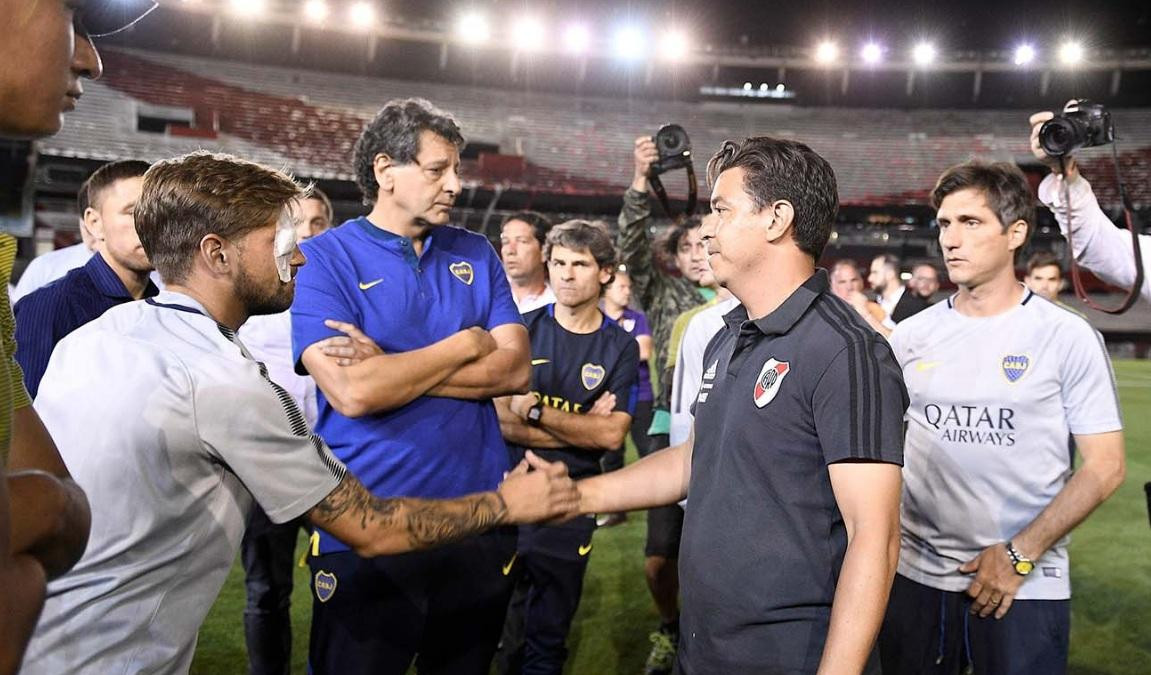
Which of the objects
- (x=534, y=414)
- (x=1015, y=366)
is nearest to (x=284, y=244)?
(x=534, y=414)

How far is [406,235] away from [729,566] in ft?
5.23

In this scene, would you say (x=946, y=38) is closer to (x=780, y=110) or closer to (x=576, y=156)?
(x=780, y=110)

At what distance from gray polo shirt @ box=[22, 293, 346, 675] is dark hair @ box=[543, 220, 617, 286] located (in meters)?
2.63

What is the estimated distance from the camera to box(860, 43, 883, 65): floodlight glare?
118 ft

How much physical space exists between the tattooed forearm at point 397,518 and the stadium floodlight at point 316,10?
108 feet

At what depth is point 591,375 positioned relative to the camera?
14.4ft

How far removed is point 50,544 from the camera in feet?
3.56

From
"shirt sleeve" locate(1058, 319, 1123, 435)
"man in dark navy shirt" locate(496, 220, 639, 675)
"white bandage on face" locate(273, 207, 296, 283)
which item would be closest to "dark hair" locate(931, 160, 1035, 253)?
"shirt sleeve" locate(1058, 319, 1123, 435)

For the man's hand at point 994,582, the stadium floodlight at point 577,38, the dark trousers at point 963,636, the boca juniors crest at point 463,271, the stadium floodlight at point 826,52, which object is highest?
the stadium floodlight at point 826,52

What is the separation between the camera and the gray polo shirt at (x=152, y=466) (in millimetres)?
1877

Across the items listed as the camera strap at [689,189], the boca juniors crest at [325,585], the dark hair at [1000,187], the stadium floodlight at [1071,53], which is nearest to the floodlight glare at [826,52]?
the stadium floodlight at [1071,53]

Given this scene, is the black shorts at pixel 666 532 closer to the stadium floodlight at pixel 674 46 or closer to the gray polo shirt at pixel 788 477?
the gray polo shirt at pixel 788 477

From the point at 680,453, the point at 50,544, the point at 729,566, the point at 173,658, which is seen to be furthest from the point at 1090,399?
the point at 50,544

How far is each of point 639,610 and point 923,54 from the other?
1389 inches
